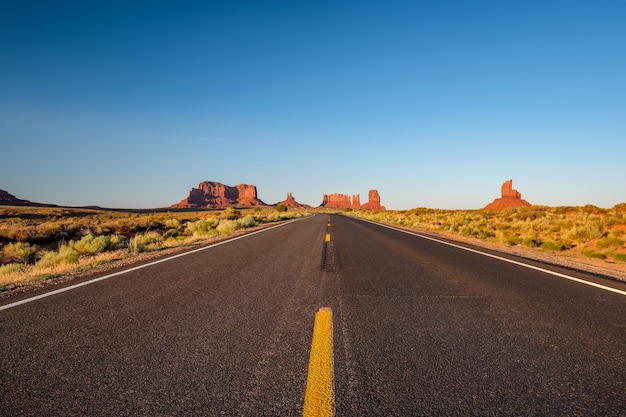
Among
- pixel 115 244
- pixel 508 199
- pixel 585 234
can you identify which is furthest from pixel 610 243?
pixel 508 199

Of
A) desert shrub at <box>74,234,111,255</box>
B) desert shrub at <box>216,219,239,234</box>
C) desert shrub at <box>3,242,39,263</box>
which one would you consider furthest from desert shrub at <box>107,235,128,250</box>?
desert shrub at <box>216,219,239,234</box>

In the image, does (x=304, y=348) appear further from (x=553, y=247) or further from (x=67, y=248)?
(x=553, y=247)

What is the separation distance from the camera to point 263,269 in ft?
22.8

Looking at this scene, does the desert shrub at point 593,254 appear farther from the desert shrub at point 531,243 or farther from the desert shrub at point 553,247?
the desert shrub at point 531,243

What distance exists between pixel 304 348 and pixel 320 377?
55 cm

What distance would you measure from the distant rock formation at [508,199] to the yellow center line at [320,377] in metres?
124

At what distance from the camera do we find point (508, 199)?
11769 centimetres

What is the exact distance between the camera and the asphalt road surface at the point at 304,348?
2.16m

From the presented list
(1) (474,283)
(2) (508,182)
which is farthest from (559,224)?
(2) (508,182)

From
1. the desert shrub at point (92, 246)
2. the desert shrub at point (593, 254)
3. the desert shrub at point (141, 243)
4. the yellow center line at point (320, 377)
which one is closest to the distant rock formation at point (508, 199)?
the desert shrub at point (593, 254)

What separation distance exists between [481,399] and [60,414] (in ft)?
8.90

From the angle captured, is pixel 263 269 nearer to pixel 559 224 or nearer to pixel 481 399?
pixel 481 399

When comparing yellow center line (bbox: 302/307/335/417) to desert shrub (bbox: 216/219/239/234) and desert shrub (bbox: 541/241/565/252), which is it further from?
desert shrub (bbox: 216/219/239/234)

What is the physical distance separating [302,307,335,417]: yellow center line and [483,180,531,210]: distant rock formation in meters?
124
